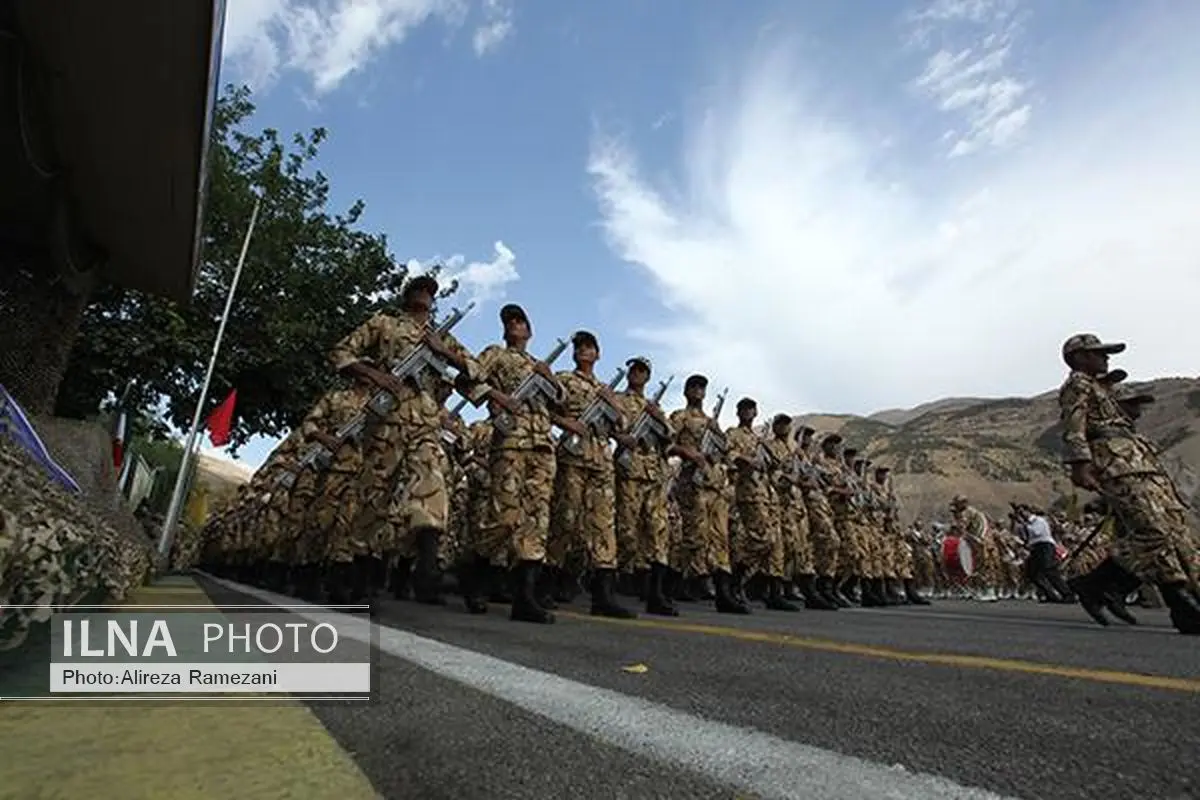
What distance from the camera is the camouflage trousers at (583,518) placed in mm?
5773

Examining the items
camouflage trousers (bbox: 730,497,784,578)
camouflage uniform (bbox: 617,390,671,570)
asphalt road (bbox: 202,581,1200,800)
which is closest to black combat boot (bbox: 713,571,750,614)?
camouflage trousers (bbox: 730,497,784,578)

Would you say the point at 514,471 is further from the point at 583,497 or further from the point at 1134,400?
the point at 1134,400

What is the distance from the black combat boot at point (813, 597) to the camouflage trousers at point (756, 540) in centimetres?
98

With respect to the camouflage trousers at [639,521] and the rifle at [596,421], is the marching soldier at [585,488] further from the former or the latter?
the camouflage trousers at [639,521]

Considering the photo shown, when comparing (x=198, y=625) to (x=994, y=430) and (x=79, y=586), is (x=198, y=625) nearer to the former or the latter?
(x=79, y=586)

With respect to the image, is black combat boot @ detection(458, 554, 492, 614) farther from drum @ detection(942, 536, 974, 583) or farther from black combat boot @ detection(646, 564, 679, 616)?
drum @ detection(942, 536, 974, 583)

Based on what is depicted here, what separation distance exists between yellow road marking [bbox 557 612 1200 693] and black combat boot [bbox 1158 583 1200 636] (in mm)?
2754

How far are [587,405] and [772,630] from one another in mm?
2440

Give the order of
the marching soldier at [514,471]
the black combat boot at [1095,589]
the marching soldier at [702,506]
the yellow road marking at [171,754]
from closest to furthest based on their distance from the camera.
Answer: the yellow road marking at [171,754] < the marching soldier at [514,471] < the black combat boot at [1095,589] < the marching soldier at [702,506]

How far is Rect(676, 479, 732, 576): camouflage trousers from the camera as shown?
7.48 metres

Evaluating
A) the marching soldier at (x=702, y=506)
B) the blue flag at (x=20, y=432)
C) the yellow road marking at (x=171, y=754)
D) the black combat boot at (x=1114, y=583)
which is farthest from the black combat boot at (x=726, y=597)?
the yellow road marking at (x=171, y=754)

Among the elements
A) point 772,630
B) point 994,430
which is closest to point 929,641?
point 772,630

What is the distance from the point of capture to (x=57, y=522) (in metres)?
2.35

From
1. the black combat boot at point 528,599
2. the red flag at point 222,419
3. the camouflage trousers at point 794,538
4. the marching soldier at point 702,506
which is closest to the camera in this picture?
the black combat boot at point 528,599
